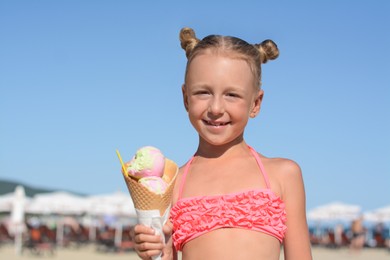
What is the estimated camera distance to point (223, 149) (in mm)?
2850

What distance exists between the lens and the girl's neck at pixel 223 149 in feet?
9.34

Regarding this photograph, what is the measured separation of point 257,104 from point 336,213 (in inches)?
1123

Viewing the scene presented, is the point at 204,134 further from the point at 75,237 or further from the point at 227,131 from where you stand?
the point at 75,237

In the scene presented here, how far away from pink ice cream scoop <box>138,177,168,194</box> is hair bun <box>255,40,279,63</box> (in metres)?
0.77

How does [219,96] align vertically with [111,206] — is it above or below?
above

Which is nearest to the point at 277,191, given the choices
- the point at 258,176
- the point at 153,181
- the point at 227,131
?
the point at 258,176

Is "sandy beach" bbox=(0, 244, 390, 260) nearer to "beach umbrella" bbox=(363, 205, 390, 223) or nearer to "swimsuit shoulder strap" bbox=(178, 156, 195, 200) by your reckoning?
"beach umbrella" bbox=(363, 205, 390, 223)

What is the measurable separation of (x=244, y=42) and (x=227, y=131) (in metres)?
0.42

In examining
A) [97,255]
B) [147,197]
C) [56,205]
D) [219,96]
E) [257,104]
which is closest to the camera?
[147,197]

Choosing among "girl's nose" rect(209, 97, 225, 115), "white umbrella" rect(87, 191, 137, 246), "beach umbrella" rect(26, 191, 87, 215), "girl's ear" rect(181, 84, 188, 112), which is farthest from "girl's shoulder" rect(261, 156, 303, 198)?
"beach umbrella" rect(26, 191, 87, 215)

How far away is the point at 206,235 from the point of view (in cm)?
262

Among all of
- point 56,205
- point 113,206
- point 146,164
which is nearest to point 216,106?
point 146,164

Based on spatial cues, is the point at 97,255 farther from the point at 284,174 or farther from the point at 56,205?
the point at 284,174

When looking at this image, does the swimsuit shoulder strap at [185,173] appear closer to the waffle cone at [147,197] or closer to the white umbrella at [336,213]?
the waffle cone at [147,197]
